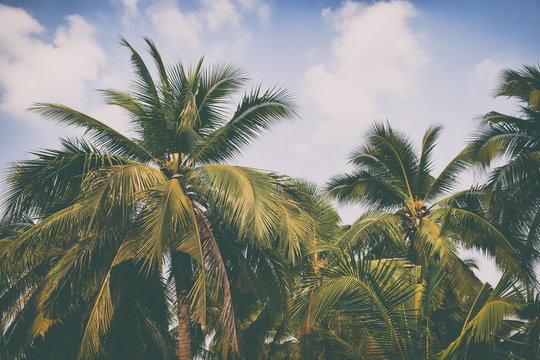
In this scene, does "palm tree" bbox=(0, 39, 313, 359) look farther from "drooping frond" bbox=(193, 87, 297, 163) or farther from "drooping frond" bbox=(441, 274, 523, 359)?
"drooping frond" bbox=(441, 274, 523, 359)

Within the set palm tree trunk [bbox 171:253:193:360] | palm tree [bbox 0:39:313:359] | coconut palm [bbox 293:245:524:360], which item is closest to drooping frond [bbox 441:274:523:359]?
coconut palm [bbox 293:245:524:360]

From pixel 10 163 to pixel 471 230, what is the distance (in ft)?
37.3

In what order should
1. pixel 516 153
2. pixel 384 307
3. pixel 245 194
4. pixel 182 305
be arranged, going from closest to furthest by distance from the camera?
pixel 384 307
pixel 245 194
pixel 182 305
pixel 516 153

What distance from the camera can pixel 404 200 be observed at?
12.8 m

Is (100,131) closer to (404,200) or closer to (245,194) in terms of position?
(245,194)

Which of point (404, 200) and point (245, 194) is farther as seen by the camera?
point (404, 200)

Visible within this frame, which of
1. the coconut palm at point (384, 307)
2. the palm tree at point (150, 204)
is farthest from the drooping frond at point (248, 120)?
the coconut palm at point (384, 307)

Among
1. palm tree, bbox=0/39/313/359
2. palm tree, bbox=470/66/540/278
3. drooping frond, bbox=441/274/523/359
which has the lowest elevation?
drooping frond, bbox=441/274/523/359

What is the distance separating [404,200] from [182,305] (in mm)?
8086

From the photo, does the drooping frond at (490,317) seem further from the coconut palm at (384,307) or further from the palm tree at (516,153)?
the palm tree at (516,153)

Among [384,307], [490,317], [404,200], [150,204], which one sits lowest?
[490,317]

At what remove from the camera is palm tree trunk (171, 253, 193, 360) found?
26.0 feet

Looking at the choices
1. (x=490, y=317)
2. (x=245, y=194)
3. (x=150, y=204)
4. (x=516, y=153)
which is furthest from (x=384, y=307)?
(x=516, y=153)

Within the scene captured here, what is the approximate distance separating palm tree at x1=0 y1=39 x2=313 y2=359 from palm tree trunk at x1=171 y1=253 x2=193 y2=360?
0.07 ft
